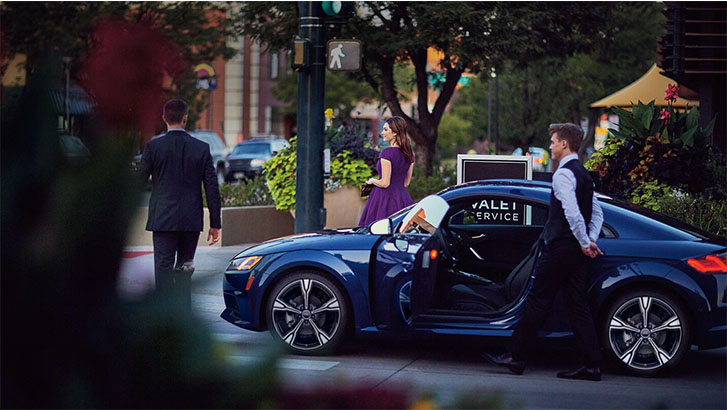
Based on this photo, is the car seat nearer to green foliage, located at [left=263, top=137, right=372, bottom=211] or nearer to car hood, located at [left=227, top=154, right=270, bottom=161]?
green foliage, located at [left=263, top=137, right=372, bottom=211]

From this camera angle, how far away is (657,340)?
675 centimetres

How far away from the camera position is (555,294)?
6645 mm

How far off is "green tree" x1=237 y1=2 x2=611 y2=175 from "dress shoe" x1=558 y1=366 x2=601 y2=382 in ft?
41.3

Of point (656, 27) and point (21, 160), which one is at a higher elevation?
point (656, 27)

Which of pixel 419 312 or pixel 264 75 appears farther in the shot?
pixel 264 75


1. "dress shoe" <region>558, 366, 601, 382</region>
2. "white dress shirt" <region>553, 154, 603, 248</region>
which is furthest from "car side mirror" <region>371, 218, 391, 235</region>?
"dress shoe" <region>558, 366, 601, 382</region>

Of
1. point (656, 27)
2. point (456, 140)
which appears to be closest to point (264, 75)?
point (456, 140)

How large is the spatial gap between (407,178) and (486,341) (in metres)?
3.36

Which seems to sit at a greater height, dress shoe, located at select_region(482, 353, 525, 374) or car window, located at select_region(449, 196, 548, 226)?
car window, located at select_region(449, 196, 548, 226)

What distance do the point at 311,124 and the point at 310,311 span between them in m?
4.93

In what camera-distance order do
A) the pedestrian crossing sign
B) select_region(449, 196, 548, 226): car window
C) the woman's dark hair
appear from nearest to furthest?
1. select_region(449, 196, 548, 226): car window
2. the woman's dark hair
3. the pedestrian crossing sign

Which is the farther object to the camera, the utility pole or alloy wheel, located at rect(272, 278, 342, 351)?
the utility pole

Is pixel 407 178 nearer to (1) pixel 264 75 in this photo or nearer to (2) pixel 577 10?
(2) pixel 577 10

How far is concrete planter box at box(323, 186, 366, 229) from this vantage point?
1538cm
